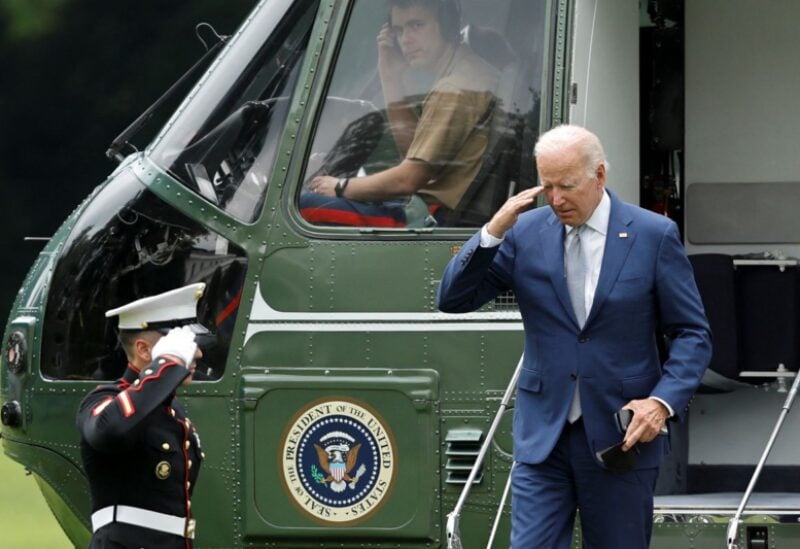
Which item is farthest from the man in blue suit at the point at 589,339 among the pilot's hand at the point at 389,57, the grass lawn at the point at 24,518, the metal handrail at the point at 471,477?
the grass lawn at the point at 24,518

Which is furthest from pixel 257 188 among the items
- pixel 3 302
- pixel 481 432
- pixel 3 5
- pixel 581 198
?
pixel 3 5

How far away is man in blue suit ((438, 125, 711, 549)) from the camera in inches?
199

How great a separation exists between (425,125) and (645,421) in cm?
181

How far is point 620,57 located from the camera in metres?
6.46

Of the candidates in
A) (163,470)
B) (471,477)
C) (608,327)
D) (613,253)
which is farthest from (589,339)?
(163,470)

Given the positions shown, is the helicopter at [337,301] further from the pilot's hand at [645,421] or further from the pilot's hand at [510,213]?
the pilot's hand at [510,213]

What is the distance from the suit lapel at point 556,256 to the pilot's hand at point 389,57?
1.40 metres

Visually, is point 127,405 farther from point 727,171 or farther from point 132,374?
point 727,171

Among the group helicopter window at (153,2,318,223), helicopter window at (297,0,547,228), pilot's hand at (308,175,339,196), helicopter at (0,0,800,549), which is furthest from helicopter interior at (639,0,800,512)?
helicopter window at (153,2,318,223)

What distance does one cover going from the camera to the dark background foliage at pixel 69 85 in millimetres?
22047

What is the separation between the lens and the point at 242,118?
657cm

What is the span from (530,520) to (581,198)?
92 centimetres

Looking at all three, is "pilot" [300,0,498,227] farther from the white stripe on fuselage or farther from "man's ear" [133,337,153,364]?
"man's ear" [133,337,153,364]

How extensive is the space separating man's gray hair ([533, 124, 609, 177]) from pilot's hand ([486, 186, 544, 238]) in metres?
0.12
